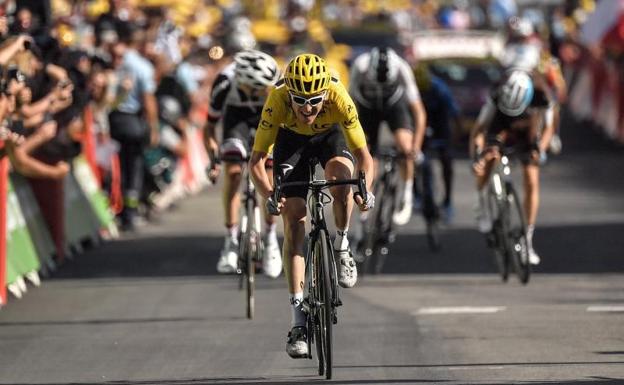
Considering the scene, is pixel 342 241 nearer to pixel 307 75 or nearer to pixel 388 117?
pixel 307 75

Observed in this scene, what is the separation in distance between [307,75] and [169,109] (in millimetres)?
12547

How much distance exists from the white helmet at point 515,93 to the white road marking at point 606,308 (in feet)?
7.72

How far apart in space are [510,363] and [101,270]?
6.83 metres

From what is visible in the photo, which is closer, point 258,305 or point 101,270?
point 258,305

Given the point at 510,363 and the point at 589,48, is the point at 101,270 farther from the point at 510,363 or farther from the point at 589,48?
the point at 589,48

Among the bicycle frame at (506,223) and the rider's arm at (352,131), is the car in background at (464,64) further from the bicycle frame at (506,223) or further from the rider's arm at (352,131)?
the rider's arm at (352,131)

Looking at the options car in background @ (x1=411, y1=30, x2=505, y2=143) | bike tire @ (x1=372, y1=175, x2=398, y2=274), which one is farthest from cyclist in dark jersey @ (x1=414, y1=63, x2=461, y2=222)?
car in background @ (x1=411, y1=30, x2=505, y2=143)

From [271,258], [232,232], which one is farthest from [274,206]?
[232,232]

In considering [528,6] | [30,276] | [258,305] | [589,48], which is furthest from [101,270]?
[528,6]

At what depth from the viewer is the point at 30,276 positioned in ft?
51.8

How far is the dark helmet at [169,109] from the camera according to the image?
22.6 metres

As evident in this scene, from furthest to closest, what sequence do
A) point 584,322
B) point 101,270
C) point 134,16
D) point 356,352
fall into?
point 134,16, point 101,270, point 584,322, point 356,352

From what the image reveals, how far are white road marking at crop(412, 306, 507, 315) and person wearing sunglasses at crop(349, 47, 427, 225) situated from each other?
3.01 metres

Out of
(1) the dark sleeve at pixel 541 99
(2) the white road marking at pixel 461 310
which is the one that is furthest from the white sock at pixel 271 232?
(1) the dark sleeve at pixel 541 99
